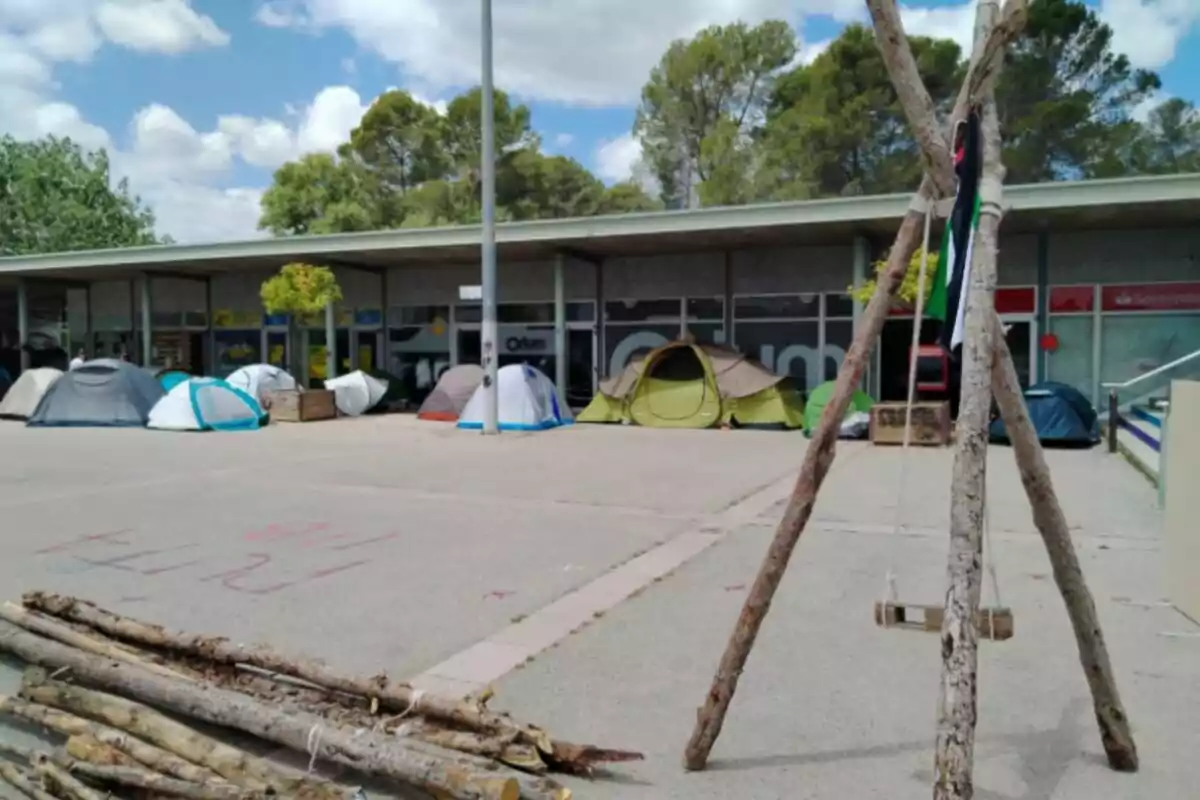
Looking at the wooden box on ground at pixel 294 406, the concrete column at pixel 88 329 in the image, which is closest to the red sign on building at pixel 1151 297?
the wooden box on ground at pixel 294 406

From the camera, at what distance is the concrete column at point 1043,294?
58.1ft

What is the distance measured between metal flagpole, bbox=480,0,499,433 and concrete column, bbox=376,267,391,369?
28.7 ft

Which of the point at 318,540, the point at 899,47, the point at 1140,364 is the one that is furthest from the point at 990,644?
the point at 1140,364

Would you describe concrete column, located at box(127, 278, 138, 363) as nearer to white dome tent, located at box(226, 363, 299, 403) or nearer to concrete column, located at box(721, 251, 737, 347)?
white dome tent, located at box(226, 363, 299, 403)

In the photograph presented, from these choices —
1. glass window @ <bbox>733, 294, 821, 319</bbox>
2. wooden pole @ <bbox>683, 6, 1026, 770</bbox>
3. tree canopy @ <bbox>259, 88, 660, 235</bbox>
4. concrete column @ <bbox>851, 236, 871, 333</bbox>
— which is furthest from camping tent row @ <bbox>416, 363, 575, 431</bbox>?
tree canopy @ <bbox>259, 88, 660, 235</bbox>

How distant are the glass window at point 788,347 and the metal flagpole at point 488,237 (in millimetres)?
6405

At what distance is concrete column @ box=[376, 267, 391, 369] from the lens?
24.5m

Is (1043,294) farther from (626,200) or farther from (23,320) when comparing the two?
(626,200)

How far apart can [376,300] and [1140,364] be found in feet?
57.8

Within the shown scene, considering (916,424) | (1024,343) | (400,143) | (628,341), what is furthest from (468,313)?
(400,143)

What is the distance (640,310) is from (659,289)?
68 cm

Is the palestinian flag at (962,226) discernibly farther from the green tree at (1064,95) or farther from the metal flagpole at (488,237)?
the green tree at (1064,95)

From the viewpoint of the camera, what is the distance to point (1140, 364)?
1719cm

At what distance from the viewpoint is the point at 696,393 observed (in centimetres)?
1809
